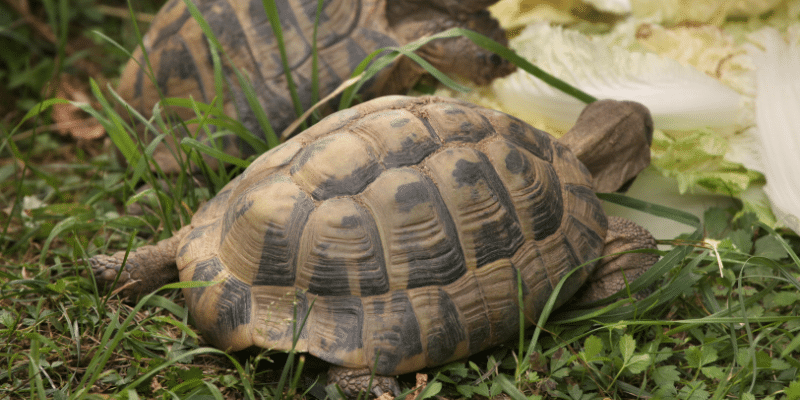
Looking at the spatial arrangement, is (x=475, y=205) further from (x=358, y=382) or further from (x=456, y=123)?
(x=358, y=382)

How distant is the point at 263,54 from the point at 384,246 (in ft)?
6.46

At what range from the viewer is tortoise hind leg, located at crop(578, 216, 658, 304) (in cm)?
266

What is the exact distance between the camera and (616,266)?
105 inches

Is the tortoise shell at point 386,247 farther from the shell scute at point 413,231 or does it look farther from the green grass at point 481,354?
the green grass at point 481,354

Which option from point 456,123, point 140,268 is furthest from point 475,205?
point 140,268

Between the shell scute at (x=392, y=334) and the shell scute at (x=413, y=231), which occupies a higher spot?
the shell scute at (x=413, y=231)

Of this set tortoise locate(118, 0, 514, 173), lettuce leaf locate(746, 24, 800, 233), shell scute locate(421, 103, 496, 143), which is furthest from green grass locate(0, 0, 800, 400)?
shell scute locate(421, 103, 496, 143)

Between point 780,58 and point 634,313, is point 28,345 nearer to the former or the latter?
point 634,313

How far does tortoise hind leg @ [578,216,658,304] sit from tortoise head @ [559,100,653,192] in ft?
1.26

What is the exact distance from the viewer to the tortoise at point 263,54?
11.7 ft

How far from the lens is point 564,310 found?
2623 mm

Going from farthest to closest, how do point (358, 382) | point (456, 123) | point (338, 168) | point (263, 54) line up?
1. point (263, 54)
2. point (456, 123)
3. point (338, 168)
4. point (358, 382)

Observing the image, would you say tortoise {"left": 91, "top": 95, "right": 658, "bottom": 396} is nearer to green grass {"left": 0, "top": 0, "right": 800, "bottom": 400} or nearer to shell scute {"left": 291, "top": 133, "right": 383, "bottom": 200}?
shell scute {"left": 291, "top": 133, "right": 383, "bottom": 200}

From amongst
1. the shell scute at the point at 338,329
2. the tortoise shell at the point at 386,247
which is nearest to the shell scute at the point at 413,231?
the tortoise shell at the point at 386,247
